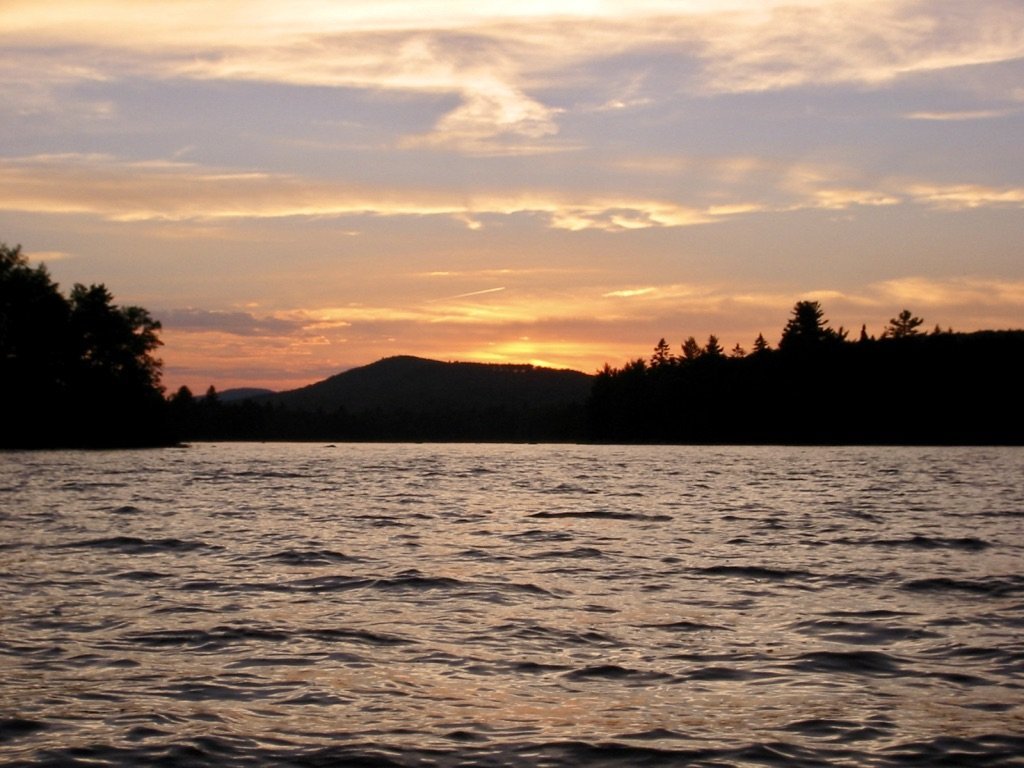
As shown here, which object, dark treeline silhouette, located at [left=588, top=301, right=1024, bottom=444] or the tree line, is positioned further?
dark treeline silhouette, located at [left=588, top=301, right=1024, bottom=444]

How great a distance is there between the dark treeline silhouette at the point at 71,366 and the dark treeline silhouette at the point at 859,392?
97.7m

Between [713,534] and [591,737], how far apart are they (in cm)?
1995

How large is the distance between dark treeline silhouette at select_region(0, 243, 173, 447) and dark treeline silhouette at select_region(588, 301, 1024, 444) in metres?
97.7

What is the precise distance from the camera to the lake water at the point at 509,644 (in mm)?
9625

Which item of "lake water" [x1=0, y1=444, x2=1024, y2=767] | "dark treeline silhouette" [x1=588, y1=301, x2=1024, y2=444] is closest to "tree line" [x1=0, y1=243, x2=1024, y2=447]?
"dark treeline silhouette" [x1=588, y1=301, x2=1024, y2=444]

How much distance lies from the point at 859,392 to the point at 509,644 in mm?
180256

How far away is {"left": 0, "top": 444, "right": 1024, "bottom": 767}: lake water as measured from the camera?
9625mm

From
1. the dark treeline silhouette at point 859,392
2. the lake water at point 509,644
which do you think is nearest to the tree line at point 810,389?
the dark treeline silhouette at point 859,392

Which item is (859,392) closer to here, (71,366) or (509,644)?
(71,366)

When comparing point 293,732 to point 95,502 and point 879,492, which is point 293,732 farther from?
point 879,492

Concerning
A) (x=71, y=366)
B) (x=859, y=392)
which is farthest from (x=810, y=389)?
(x=71, y=366)

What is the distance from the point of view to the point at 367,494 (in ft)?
162

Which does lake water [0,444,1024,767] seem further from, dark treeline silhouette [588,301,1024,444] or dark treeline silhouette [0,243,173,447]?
dark treeline silhouette [588,301,1024,444]

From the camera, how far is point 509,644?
13.9 m
